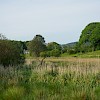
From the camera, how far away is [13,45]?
22.5 metres

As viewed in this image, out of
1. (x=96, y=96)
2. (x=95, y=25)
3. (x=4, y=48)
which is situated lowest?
(x=96, y=96)

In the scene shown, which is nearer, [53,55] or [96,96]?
[96,96]

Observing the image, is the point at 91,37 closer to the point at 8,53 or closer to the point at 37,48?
the point at 37,48

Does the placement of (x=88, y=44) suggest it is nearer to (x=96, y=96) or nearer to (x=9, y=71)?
(x=9, y=71)

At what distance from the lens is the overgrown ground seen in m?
9.70

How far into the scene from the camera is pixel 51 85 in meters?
12.7

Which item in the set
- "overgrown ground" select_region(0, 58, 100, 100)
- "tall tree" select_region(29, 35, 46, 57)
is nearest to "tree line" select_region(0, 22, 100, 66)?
"tall tree" select_region(29, 35, 46, 57)

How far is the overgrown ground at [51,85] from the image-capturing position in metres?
9.70

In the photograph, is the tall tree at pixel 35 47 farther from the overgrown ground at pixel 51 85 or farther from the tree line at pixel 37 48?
the overgrown ground at pixel 51 85

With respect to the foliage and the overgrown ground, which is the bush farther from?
the foliage

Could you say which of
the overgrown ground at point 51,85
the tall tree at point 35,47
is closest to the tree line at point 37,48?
the tall tree at point 35,47

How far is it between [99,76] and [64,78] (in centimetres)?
176

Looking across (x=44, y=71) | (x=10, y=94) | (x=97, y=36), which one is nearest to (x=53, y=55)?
(x=97, y=36)

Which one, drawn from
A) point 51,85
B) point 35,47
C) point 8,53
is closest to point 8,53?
point 8,53
